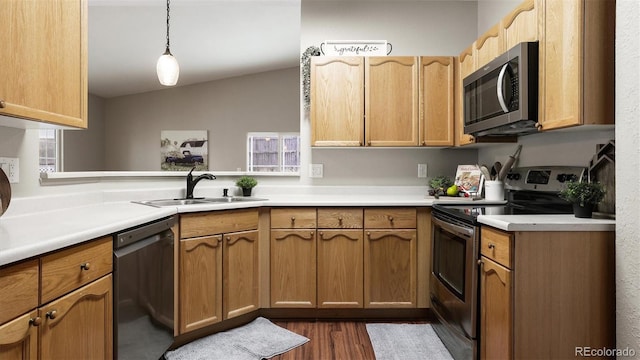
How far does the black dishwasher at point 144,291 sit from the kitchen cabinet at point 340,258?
100 cm

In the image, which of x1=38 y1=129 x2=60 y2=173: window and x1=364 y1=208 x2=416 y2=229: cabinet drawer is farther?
x1=38 y1=129 x2=60 y2=173: window

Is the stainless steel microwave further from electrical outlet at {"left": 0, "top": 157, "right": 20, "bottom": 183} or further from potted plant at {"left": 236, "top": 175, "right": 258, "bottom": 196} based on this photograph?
electrical outlet at {"left": 0, "top": 157, "right": 20, "bottom": 183}

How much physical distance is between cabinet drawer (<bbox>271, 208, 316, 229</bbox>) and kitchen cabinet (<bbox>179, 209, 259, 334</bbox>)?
0.47ft

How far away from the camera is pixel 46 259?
115cm

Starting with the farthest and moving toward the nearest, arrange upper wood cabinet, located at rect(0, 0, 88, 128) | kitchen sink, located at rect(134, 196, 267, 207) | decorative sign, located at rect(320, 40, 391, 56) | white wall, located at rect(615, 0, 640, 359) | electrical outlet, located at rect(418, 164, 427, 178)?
1. electrical outlet, located at rect(418, 164, 427, 178)
2. decorative sign, located at rect(320, 40, 391, 56)
3. kitchen sink, located at rect(134, 196, 267, 207)
4. white wall, located at rect(615, 0, 640, 359)
5. upper wood cabinet, located at rect(0, 0, 88, 128)

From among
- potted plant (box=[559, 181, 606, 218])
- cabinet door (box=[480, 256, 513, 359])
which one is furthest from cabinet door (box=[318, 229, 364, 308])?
potted plant (box=[559, 181, 606, 218])

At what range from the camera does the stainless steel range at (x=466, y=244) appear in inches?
74.4

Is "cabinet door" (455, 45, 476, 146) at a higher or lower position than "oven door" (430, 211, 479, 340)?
higher

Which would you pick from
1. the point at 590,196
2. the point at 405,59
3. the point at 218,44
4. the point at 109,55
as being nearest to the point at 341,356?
the point at 590,196

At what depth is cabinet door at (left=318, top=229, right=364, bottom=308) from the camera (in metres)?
2.57

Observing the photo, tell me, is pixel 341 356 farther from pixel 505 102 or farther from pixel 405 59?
pixel 405 59

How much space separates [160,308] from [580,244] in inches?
79.0

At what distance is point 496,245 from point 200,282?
1658 mm

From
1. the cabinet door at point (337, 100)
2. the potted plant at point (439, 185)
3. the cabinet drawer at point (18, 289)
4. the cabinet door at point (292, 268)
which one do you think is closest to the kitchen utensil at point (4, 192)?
the cabinet drawer at point (18, 289)
